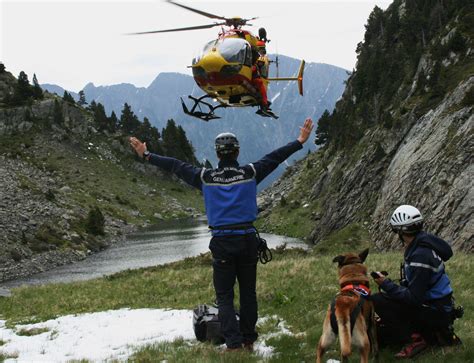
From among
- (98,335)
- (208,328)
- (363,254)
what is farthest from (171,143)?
(363,254)

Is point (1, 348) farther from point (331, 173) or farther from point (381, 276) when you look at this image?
point (331, 173)

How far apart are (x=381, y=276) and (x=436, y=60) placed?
42.9 m

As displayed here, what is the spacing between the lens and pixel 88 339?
10625 millimetres

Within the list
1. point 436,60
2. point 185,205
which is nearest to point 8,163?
point 185,205

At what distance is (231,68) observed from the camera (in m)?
18.0

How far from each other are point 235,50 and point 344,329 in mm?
13790

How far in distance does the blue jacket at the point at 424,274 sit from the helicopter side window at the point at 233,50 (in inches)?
493

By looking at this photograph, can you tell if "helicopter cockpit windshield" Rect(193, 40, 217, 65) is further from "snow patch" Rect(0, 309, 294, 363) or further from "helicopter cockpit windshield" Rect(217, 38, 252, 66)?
"snow patch" Rect(0, 309, 294, 363)

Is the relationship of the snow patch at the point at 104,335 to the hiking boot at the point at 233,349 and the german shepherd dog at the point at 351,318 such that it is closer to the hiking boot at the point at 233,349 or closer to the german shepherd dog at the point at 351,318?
the hiking boot at the point at 233,349

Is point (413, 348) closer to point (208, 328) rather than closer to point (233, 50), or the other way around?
point (208, 328)

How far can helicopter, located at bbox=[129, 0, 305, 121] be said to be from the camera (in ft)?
59.3

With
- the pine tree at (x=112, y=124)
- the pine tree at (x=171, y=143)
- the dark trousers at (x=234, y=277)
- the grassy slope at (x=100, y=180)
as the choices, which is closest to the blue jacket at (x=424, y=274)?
the dark trousers at (x=234, y=277)

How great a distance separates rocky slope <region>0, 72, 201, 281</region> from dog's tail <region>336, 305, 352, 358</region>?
41.6 meters

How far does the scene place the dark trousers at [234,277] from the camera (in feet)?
25.8
